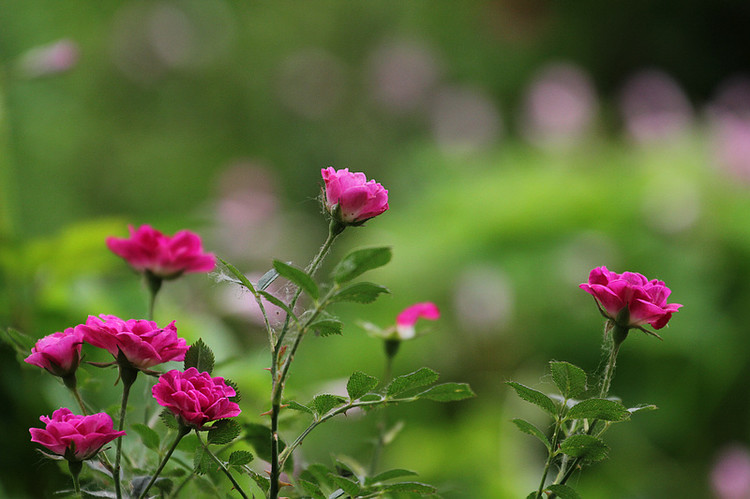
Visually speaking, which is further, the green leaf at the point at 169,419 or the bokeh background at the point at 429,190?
the bokeh background at the point at 429,190

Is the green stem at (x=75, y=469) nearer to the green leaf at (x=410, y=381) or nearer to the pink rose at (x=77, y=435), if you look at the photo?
the pink rose at (x=77, y=435)

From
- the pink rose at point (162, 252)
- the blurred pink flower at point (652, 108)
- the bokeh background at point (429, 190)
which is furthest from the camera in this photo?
the blurred pink flower at point (652, 108)

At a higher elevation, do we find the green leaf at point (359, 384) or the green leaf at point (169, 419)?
the green leaf at point (359, 384)

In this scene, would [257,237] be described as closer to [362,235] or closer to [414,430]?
[362,235]

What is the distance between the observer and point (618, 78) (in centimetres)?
407

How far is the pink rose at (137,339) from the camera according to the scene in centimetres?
30

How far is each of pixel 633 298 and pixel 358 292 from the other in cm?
11

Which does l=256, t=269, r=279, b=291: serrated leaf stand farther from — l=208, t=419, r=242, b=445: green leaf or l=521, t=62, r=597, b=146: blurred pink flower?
l=521, t=62, r=597, b=146: blurred pink flower

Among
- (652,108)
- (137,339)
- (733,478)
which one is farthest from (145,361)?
(652,108)

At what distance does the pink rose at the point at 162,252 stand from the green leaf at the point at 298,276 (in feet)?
0.43

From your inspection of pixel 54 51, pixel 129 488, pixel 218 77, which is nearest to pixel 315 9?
pixel 218 77

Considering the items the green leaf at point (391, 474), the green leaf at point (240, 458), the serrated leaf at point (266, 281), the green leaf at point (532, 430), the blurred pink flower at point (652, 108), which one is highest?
the serrated leaf at point (266, 281)

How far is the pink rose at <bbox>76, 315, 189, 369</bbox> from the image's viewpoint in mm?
299

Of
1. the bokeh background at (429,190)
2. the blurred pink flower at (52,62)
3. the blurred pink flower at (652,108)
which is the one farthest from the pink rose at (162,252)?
the blurred pink flower at (652,108)
